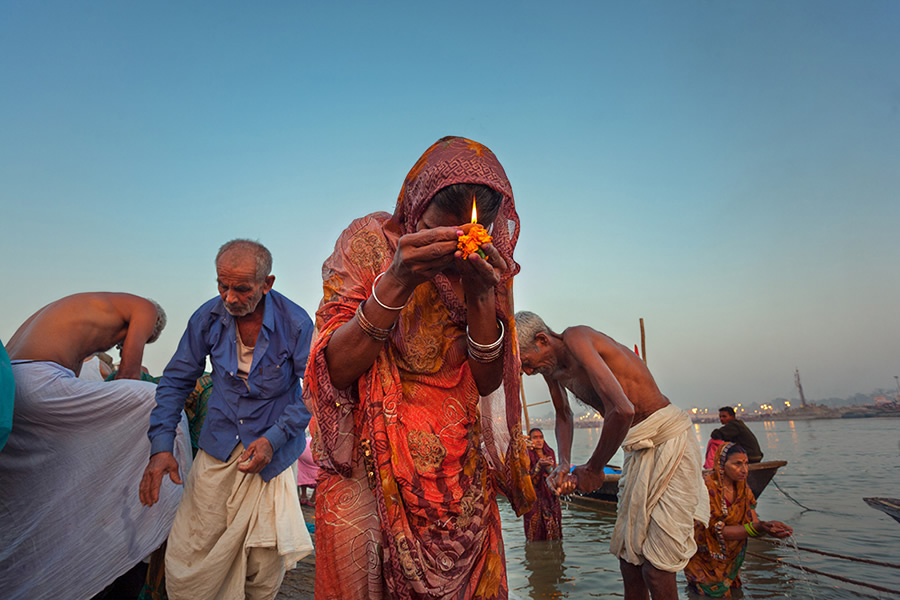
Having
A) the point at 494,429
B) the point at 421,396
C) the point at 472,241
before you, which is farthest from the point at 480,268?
the point at 494,429

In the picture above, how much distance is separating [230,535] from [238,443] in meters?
0.53

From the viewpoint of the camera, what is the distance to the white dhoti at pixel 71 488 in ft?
9.51

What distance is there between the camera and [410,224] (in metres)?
1.72

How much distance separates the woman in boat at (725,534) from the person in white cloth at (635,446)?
1283mm

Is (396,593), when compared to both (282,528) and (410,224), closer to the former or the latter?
(410,224)

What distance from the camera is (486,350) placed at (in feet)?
5.66

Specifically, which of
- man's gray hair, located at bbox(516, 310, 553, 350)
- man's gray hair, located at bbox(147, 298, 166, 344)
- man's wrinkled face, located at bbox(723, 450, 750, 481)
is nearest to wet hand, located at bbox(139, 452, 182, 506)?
man's gray hair, located at bbox(147, 298, 166, 344)

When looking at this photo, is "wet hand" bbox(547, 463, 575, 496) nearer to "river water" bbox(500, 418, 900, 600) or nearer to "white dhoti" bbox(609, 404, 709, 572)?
"white dhoti" bbox(609, 404, 709, 572)

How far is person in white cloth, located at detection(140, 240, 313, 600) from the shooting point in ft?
9.85

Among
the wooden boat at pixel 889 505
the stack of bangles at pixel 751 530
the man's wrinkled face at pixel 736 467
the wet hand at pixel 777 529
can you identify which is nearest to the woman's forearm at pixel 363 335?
the wet hand at pixel 777 529

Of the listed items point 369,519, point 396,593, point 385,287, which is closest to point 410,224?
point 385,287

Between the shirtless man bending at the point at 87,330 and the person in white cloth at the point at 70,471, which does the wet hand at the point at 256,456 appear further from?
the shirtless man bending at the point at 87,330

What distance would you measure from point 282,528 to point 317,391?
1.96 metres

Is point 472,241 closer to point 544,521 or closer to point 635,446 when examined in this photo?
point 635,446
